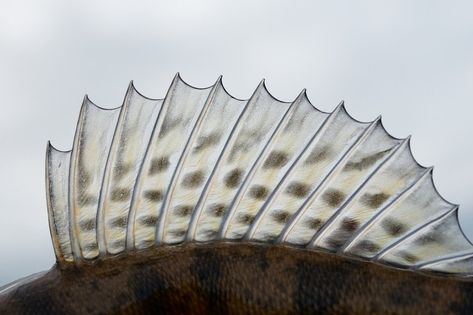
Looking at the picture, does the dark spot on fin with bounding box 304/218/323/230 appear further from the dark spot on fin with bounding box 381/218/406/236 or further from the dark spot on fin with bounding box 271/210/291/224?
the dark spot on fin with bounding box 381/218/406/236

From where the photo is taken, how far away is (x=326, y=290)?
283 cm

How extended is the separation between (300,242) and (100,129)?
111cm

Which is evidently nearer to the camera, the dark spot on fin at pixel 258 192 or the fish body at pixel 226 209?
the fish body at pixel 226 209

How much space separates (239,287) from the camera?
2863 millimetres

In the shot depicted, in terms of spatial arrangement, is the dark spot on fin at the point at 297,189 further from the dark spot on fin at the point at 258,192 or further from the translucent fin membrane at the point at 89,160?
the translucent fin membrane at the point at 89,160

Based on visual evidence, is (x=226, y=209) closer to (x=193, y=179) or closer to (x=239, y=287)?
(x=193, y=179)

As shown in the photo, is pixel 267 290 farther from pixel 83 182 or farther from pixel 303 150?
pixel 83 182

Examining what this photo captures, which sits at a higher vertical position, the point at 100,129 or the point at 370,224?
the point at 100,129

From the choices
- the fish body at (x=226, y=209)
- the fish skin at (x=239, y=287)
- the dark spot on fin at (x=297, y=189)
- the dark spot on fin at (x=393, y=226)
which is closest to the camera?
the fish skin at (x=239, y=287)

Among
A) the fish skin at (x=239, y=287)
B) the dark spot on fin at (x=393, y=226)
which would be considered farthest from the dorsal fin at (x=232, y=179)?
the fish skin at (x=239, y=287)

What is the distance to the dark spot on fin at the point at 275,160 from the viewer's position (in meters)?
3.23

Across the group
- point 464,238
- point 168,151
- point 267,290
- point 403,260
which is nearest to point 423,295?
point 403,260

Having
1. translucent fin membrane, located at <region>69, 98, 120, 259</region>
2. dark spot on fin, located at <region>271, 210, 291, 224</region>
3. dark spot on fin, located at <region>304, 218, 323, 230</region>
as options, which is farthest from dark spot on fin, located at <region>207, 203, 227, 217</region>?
translucent fin membrane, located at <region>69, 98, 120, 259</region>

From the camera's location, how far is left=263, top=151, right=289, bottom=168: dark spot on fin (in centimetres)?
323
